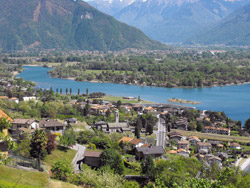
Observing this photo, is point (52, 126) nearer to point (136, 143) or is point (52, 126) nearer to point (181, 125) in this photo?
point (136, 143)

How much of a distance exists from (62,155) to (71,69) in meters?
60.8

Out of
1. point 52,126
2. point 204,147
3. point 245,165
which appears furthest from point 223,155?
point 52,126

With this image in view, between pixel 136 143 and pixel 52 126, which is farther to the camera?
pixel 52 126

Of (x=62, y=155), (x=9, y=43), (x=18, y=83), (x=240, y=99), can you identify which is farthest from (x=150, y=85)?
(x=9, y=43)

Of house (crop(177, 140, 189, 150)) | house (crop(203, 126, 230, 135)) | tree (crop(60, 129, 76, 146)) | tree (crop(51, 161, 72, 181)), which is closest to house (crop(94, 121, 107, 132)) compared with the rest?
house (crop(177, 140, 189, 150))

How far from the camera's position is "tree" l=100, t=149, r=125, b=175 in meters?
13.2

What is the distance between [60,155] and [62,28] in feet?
517

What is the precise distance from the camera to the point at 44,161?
42.8 feet

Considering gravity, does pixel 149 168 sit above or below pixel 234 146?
above

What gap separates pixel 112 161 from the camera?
13758 mm

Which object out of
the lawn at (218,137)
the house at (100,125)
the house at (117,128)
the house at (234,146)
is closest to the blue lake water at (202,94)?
the lawn at (218,137)

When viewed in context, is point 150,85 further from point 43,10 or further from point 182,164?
point 43,10

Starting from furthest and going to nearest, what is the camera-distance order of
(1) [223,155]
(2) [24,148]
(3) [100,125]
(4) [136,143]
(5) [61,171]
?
(3) [100,125] → (1) [223,155] → (4) [136,143] → (2) [24,148] → (5) [61,171]

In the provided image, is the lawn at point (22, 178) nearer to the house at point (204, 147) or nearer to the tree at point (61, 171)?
the tree at point (61, 171)
